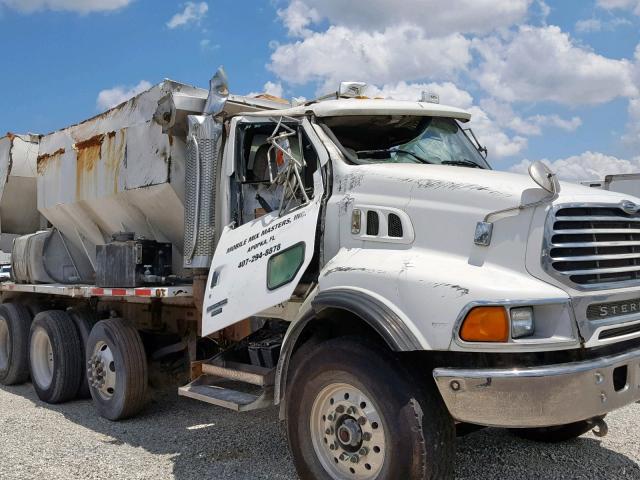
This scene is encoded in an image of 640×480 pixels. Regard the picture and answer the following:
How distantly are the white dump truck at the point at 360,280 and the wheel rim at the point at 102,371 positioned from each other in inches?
0.8

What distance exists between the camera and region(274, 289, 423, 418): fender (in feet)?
11.9

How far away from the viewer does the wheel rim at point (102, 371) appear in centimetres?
678

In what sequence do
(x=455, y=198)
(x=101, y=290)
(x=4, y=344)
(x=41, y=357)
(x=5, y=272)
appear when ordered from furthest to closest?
(x=5, y=272)
(x=4, y=344)
(x=41, y=357)
(x=101, y=290)
(x=455, y=198)

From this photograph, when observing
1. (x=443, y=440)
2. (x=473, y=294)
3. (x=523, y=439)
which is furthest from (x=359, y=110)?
(x=523, y=439)

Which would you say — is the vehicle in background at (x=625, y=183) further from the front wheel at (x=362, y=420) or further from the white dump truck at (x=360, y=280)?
the front wheel at (x=362, y=420)

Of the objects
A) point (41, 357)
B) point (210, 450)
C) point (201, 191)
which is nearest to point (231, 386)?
point (210, 450)

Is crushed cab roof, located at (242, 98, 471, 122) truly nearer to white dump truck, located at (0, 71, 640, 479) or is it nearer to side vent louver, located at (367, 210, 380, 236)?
white dump truck, located at (0, 71, 640, 479)

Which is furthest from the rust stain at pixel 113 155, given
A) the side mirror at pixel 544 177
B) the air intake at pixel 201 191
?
the side mirror at pixel 544 177

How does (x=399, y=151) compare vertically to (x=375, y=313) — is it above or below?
above

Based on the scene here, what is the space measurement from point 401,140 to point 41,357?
5.73 metres

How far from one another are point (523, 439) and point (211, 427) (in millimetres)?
2837

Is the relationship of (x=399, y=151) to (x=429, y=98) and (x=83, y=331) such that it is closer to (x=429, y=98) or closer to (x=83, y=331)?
(x=429, y=98)

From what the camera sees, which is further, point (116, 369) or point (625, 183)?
point (625, 183)

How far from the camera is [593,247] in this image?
374 cm
